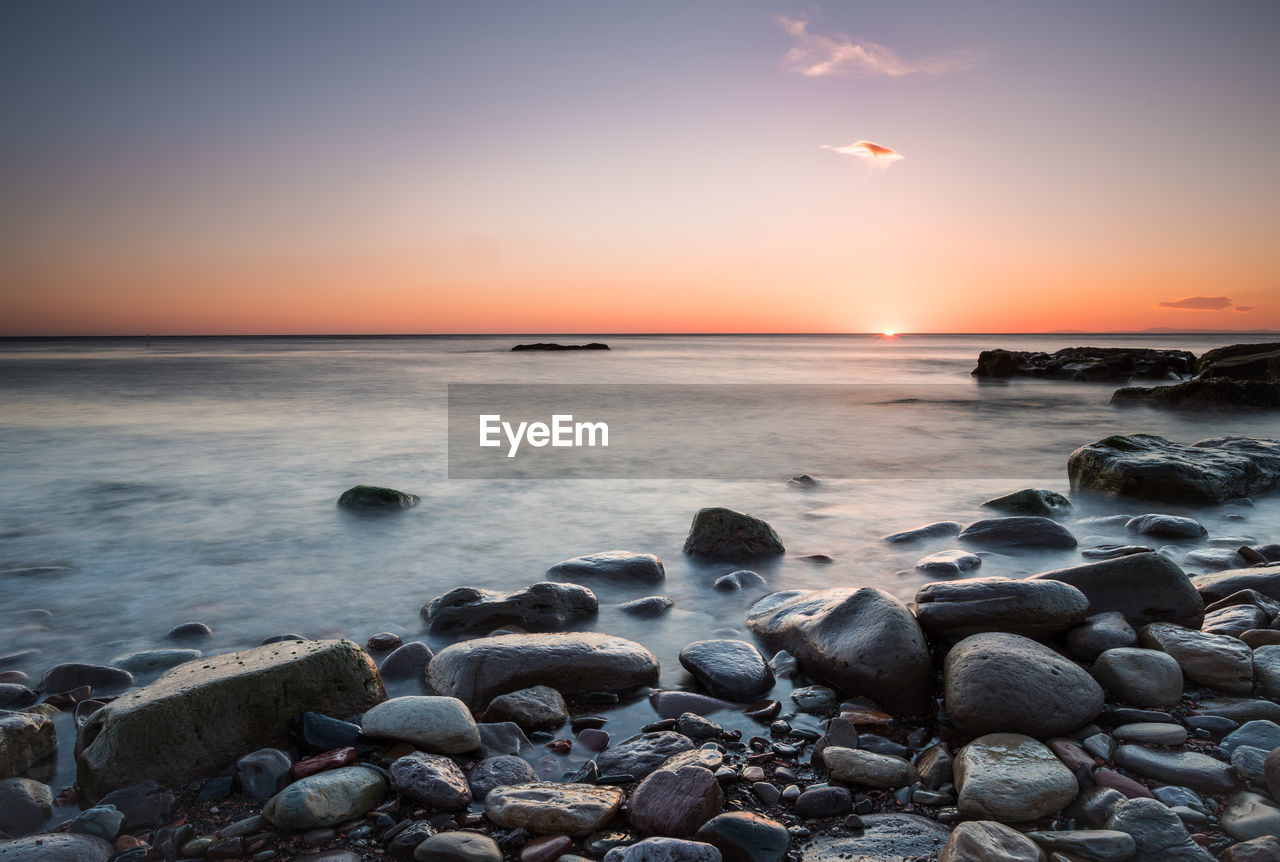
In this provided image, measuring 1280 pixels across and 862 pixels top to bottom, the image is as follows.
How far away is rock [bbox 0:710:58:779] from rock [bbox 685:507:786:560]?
3.62 meters

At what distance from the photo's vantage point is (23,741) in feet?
8.48

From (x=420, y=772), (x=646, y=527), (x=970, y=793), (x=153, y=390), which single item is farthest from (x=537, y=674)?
(x=153, y=390)

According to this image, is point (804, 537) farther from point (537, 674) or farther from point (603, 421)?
point (603, 421)

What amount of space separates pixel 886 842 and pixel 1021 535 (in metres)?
3.81

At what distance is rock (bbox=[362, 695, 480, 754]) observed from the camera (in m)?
2.62

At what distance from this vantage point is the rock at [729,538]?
5.18 meters

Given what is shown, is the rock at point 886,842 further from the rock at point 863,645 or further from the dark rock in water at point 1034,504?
the dark rock in water at point 1034,504

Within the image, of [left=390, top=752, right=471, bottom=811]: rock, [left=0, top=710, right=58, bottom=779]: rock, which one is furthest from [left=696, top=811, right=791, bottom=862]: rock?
[left=0, top=710, right=58, bottom=779]: rock

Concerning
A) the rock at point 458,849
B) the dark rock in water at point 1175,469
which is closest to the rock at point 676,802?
the rock at point 458,849

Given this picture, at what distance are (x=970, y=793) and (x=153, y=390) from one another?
25992 mm

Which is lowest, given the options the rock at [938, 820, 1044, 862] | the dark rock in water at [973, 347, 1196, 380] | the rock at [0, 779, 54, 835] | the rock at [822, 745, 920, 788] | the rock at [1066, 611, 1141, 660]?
the rock at [0, 779, 54, 835]

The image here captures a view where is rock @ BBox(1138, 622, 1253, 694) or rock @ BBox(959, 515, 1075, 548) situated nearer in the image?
rock @ BBox(1138, 622, 1253, 694)

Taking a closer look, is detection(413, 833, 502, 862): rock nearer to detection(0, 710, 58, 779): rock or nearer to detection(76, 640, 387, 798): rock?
detection(76, 640, 387, 798): rock

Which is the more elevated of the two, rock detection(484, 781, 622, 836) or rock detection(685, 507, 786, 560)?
rock detection(685, 507, 786, 560)
